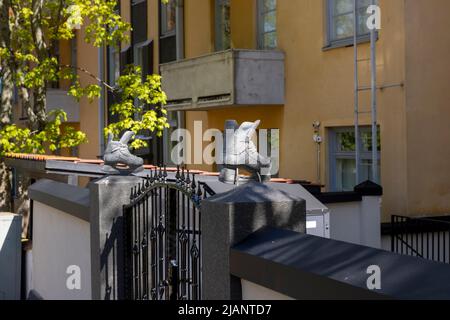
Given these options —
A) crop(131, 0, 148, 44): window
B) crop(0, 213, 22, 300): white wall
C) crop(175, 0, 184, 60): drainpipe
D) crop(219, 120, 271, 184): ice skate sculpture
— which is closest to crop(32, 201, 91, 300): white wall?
crop(0, 213, 22, 300): white wall

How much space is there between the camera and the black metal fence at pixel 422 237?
13156 mm

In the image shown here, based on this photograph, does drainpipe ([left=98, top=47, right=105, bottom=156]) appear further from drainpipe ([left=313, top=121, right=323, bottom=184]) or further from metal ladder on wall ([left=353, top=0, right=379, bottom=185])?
metal ladder on wall ([left=353, top=0, right=379, bottom=185])

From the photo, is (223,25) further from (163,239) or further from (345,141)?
(163,239)

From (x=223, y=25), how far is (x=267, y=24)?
2.47m

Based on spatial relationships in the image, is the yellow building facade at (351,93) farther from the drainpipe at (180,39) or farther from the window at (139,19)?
the window at (139,19)

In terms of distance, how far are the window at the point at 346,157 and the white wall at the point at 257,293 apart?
10.6 m

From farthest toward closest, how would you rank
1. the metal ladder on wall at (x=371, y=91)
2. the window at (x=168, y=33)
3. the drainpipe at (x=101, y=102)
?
1. the drainpipe at (x=101, y=102)
2. the window at (x=168, y=33)
3. the metal ladder on wall at (x=371, y=91)

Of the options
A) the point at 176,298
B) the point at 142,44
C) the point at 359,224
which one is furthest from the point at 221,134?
the point at 176,298

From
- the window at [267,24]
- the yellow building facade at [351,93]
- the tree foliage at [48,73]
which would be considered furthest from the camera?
the window at [267,24]

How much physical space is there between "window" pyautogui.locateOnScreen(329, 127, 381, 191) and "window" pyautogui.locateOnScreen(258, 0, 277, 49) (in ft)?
10.3

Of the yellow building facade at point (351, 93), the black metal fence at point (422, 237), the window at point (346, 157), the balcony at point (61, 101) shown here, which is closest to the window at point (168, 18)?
the yellow building facade at point (351, 93)

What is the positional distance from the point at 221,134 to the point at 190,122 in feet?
7.29

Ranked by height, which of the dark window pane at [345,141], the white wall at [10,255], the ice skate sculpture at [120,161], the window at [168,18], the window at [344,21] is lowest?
the white wall at [10,255]

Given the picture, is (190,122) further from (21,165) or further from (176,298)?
(176,298)
